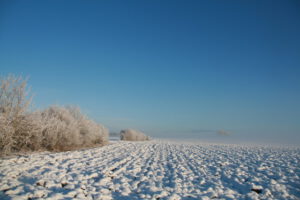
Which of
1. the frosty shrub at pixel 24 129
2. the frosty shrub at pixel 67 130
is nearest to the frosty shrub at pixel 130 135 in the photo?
the frosty shrub at pixel 67 130

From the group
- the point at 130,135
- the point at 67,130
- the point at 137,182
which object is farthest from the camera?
the point at 130,135

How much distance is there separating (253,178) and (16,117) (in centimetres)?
895

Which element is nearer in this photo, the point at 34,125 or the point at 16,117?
the point at 16,117

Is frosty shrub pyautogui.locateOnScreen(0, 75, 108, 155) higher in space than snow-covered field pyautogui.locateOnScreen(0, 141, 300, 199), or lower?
higher

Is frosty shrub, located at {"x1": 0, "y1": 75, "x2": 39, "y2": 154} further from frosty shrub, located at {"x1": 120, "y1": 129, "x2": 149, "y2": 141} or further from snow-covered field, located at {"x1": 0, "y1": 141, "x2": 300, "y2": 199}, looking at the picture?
frosty shrub, located at {"x1": 120, "y1": 129, "x2": 149, "y2": 141}

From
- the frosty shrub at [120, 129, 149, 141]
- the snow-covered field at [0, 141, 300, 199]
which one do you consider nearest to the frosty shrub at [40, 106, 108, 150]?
the snow-covered field at [0, 141, 300, 199]

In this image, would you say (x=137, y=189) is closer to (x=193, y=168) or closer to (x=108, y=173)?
(x=108, y=173)

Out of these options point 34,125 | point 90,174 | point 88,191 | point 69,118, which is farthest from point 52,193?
point 69,118

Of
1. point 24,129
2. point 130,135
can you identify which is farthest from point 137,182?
point 130,135

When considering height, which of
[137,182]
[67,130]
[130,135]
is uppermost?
[130,135]

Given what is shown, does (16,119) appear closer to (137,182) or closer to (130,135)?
(137,182)

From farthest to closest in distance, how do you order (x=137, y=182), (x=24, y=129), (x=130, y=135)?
(x=130, y=135) < (x=24, y=129) < (x=137, y=182)

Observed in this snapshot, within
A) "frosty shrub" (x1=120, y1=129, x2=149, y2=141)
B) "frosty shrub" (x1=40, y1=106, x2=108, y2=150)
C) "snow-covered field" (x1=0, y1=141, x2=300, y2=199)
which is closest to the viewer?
"snow-covered field" (x1=0, y1=141, x2=300, y2=199)

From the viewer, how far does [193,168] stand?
7.02 metres
